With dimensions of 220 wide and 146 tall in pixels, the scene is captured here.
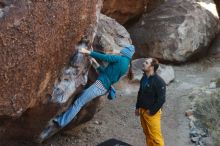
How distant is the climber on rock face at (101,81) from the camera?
802cm

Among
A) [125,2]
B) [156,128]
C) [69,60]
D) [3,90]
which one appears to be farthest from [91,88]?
[125,2]

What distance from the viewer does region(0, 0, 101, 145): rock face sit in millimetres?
6586

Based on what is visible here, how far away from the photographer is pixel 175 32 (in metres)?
14.1

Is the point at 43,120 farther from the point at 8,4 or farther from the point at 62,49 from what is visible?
the point at 8,4

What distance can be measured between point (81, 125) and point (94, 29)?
2600 mm

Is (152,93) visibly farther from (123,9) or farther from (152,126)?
(123,9)

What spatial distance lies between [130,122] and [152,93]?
271 cm

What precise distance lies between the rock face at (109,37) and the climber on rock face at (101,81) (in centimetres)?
114

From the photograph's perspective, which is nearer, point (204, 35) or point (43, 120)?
point (43, 120)

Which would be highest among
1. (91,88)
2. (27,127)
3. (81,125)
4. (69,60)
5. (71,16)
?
(71,16)

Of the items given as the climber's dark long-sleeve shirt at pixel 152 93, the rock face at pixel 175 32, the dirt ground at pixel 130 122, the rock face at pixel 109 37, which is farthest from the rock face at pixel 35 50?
the rock face at pixel 175 32

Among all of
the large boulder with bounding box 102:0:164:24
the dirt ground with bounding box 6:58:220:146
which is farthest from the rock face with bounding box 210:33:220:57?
the large boulder with bounding box 102:0:164:24

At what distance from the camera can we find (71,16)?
7484 millimetres

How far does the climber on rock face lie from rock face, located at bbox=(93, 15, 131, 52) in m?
1.14
